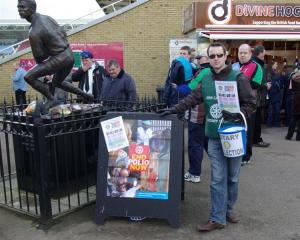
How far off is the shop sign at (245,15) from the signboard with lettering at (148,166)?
997 cm

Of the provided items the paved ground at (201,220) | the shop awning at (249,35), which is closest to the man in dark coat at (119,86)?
the paved ground at (201,220)

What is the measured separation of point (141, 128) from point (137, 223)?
98cm

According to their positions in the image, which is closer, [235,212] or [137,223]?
[137,223]

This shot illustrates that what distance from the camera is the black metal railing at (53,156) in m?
3.89

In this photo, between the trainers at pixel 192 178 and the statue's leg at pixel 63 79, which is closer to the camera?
the statue's leg at pixel 63 79

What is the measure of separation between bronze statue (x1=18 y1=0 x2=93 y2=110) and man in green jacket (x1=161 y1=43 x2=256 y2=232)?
1.54 meters

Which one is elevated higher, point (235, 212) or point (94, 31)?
point (94, 31)

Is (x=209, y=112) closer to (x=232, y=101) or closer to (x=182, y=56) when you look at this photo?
(x=232, y=101)

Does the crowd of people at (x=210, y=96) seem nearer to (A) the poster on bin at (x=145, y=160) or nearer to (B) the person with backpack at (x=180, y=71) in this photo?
(B) the person with backpack at (x=180, y=71)

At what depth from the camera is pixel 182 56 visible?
5.93m

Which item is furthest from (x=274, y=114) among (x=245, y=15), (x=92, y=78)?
(x=92, y=78)

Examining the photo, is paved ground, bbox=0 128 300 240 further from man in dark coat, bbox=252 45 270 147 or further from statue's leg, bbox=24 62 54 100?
man in dark coat, bbox=252 45 270 147

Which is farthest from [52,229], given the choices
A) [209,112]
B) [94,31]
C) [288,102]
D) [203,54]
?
[94,31]

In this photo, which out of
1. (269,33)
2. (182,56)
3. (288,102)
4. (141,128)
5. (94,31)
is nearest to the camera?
(141,128)
